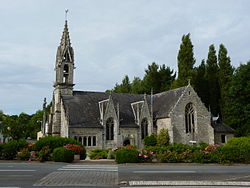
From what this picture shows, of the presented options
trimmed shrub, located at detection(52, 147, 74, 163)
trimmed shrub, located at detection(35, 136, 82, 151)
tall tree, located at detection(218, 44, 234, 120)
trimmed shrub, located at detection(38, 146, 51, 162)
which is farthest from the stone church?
trimmed shrub, located at detection(52, 147, 74, 163)

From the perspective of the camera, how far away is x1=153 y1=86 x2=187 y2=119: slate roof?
116 feet

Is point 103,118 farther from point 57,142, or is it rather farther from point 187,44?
point 187,44

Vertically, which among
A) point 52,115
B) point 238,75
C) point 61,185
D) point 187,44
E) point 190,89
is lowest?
point 61,185

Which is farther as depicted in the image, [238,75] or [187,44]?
[187,44]

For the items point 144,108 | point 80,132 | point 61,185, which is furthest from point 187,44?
point 61,185

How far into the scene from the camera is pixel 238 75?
1545 inches

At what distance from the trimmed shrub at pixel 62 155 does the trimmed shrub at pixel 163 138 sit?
579 inches

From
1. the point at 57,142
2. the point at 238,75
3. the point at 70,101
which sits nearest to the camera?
the point at 57,142

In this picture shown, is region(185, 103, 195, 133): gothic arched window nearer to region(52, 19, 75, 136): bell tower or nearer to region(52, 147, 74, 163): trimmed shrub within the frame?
region(52, 19, 75, 136): bell tower

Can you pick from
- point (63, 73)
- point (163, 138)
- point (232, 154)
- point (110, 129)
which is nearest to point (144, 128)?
point (163, 138)

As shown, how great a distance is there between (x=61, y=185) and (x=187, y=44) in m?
42.7

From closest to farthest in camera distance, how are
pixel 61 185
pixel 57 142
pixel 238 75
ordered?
pixel 61 185
pixel 57 142
pixel 238 75

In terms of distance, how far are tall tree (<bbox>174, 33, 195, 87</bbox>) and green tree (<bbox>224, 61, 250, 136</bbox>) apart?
862 centimetres

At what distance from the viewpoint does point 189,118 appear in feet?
117
